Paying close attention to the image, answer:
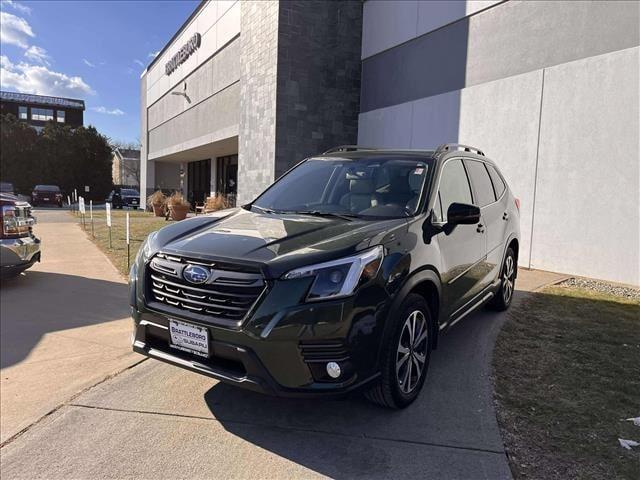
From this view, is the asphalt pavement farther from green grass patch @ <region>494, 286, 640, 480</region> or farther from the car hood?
the car hood

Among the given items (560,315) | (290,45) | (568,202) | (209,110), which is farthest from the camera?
(209,110)

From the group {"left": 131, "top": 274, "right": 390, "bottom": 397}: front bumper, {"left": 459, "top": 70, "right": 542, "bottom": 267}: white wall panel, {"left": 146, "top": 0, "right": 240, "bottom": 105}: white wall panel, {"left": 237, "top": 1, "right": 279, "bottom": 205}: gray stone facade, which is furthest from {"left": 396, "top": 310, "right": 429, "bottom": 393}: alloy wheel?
{"left": 146, "top": 0, "right": 240, "bottom": 105}: white wall panel

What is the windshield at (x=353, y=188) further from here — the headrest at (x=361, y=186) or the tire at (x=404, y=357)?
the tire at (x=404, y=357)

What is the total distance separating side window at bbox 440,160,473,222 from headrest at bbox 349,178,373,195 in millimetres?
601

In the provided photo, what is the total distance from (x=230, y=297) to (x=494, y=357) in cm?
273

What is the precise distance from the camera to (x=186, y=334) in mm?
2955

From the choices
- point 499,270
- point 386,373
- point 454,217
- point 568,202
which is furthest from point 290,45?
point 386,373

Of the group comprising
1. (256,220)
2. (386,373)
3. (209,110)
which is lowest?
(386,373)

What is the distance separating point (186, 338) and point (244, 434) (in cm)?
74

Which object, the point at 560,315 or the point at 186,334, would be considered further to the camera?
the point at 560,315

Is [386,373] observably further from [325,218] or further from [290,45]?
[290,45]

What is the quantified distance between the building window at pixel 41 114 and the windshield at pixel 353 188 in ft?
261

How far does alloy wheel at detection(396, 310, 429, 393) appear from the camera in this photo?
3.19 metres

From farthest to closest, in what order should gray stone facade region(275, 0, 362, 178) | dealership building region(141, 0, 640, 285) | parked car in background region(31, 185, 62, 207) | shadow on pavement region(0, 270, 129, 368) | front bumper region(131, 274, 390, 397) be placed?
1. parked car in background region(31, 185, 62, 207)
2. gray stone facade region(275, 0, 362, 178)
3. dealership building region(141, 0, 640, 285)
4. shadow on pavement region(0, 270, 129, 368)
5. front bumper region(131, 274, 390, 397)
